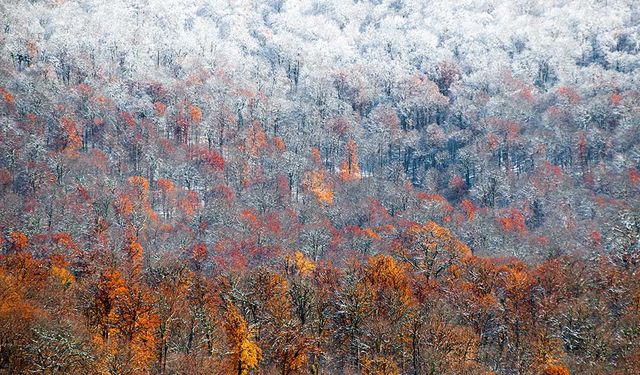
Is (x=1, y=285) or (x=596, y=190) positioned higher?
(x=1, y=285)

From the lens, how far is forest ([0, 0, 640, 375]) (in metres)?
53.6

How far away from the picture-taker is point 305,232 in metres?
114

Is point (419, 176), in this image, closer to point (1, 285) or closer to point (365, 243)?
point (365, 243)

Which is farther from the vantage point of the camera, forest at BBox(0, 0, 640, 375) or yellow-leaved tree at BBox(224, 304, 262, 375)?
forest at BBox(0, 0, 640, 375)

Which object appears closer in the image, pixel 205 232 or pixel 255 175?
pixel 205 232

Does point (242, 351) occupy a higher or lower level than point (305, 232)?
higher

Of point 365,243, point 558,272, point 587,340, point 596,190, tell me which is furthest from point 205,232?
point 596,190

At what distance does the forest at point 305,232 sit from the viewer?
5362 centimetres

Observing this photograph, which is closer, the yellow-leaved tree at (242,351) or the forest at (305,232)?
the yellow-leaved tree at (242,351)

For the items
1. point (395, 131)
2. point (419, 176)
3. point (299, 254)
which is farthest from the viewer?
point (395, 131)

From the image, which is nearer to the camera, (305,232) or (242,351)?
(242,351)

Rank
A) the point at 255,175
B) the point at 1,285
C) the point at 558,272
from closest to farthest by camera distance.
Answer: the point at 1,285
the point at 558,272
the point at 255,175

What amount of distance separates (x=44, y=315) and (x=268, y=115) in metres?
149

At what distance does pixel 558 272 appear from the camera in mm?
74750
